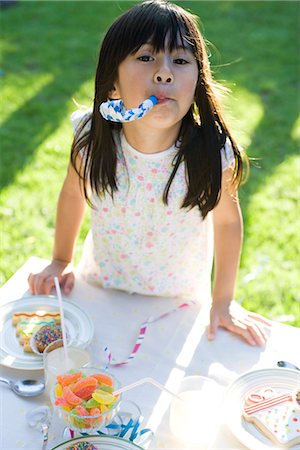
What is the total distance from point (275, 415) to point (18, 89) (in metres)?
3.51

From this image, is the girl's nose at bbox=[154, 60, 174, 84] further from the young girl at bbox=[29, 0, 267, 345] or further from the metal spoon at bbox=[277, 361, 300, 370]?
the metal spoon at bbox=[277, 361, 300, 370]

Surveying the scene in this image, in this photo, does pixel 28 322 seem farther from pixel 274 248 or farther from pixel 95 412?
pixel 274 248

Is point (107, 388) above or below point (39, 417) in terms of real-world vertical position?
above

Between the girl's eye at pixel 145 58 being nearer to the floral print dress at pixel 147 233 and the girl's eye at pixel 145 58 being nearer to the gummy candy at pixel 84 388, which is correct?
the floral print dress at pixel 147 233

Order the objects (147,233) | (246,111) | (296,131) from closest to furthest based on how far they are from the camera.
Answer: (147,233)
(296,131)
(246,111)

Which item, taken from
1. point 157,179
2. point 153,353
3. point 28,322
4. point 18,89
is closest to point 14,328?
point 28,322

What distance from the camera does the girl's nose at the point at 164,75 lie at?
1.52 metres

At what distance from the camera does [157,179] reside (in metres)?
1.79

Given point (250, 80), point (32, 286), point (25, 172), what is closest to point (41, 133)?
point (25, 172)

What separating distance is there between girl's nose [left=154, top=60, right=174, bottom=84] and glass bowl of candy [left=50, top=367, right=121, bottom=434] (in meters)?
0.68

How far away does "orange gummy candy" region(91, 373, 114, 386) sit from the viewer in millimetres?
1239

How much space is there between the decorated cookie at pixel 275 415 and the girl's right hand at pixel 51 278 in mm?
592

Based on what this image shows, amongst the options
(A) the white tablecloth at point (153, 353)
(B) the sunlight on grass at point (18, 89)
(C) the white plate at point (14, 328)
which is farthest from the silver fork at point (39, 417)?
(B) the sunlight on grass at point (18, 89)

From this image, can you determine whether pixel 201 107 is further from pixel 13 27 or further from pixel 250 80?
pixel 13 27
